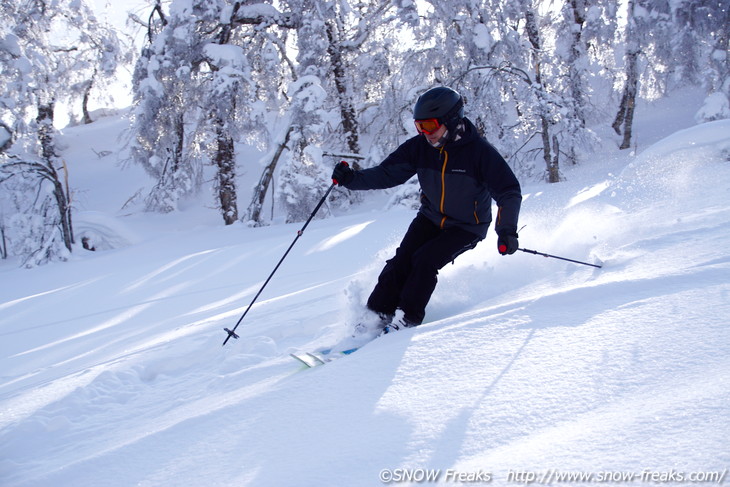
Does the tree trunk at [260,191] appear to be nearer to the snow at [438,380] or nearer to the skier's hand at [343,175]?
the snow at [438,380]

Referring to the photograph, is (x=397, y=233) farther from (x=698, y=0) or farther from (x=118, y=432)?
(x=698, y=0)

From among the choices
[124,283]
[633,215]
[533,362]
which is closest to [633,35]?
[633,215]

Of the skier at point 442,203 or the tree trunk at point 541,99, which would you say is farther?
the tree trunk at point 541,99

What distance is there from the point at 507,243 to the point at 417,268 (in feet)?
2.28

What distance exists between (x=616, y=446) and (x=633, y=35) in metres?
22.0

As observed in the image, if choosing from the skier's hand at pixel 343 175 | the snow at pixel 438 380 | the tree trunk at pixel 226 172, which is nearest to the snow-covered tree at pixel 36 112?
the tree trunk at pixel 226 172

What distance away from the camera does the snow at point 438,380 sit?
6.02 feet

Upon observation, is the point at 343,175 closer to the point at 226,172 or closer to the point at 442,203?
the point at 442,203

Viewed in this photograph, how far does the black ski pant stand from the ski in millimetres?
562

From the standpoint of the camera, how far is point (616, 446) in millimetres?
1697

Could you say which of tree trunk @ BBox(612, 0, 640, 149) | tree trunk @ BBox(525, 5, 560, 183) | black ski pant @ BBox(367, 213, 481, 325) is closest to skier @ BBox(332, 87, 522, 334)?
black ski pant @ BBox(367, 213, 481, 325)

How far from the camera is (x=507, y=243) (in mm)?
3742

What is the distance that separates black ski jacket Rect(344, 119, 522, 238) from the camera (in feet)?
12.7

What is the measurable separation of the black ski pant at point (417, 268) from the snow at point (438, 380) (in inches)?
15.4
